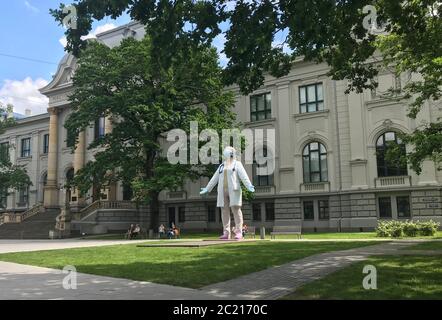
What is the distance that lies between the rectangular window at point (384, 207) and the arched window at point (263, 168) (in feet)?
33.4

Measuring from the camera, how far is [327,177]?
140 feet

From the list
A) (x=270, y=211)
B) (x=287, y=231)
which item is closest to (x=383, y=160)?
(x=270, y=211)

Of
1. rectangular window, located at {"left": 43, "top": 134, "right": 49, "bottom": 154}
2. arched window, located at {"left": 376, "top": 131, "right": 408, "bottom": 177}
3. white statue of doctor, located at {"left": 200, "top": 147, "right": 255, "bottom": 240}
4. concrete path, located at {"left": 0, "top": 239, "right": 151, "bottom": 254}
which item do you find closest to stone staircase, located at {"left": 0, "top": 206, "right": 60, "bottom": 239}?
rectangular window, located at {"left": 43, "top": 134, "right": 49, "bottom": 154}

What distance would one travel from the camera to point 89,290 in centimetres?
973

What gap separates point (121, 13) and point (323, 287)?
6.75 m

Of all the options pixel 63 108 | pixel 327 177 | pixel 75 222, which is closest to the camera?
pixel 327 177

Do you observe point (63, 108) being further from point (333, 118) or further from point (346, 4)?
point (346, 4)

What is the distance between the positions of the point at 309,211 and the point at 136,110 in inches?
686

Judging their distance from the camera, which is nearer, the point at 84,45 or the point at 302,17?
the point at 302,17

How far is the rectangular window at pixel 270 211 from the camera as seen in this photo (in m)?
45.4

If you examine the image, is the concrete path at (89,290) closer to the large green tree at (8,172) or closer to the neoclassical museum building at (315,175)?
the neoclassical museum building at (315,175)

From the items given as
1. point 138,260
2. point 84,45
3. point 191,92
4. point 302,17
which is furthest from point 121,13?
point 191,92
